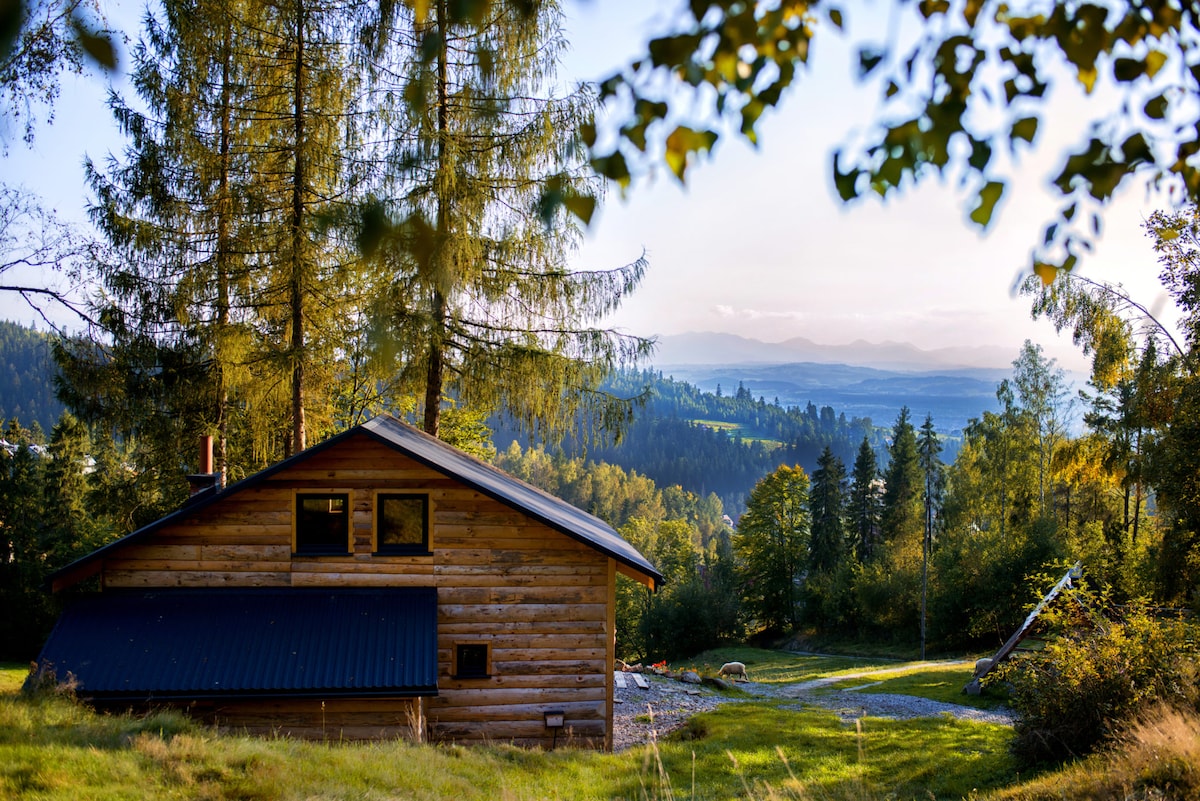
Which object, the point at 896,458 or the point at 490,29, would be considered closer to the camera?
the point at 490,29

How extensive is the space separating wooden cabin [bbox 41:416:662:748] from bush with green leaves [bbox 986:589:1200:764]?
5809 millimetres

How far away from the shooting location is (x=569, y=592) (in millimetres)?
12766

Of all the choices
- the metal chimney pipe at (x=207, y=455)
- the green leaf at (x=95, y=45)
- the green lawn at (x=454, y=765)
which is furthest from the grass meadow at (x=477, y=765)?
the metal chimney pipe at (x=207, y=455)

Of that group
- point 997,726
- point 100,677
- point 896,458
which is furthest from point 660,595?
point 100,677

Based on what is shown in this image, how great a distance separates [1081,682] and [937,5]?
9190mm

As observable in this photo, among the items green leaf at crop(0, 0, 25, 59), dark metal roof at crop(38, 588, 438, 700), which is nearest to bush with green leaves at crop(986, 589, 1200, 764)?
dark metal roof at crop(38, 588, 438, 700)

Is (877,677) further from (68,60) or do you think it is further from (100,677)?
(68,60)

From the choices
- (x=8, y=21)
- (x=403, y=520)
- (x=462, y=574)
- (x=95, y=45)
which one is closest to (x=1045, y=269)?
(x=95, y=45)

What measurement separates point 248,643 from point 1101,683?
1148 cm

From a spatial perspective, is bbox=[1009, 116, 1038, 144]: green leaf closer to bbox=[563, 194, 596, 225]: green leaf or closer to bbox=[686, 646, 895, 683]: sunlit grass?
bbox=[563, 194, 596, 225]: green leaf

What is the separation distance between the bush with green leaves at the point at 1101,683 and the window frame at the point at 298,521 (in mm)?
10107

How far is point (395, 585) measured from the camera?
12562mm

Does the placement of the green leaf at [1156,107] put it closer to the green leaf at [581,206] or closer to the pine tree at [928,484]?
the green leaf at [581,206]

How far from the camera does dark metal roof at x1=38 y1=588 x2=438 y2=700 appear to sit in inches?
421
